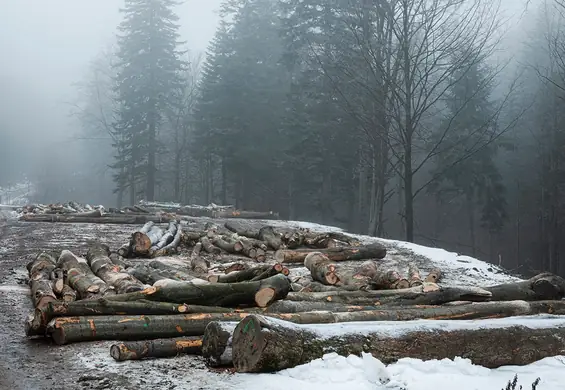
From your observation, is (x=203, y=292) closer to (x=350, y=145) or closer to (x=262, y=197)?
(x=350, y=145)

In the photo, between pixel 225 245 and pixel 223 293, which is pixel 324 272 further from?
pixel 225 245

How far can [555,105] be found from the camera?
31.4m

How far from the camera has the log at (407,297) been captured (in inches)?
228

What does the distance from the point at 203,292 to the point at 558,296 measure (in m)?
4.28

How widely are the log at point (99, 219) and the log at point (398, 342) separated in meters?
14.7

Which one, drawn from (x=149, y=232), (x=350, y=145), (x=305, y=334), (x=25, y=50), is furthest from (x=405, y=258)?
(x=25, y=50)

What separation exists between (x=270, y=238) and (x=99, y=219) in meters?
8.95

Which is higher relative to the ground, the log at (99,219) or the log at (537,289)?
the log at (99,219)

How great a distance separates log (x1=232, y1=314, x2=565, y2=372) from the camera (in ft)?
12.8

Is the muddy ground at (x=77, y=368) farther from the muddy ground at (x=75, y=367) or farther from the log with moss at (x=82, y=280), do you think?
the log with moss at (x=82, y=280)

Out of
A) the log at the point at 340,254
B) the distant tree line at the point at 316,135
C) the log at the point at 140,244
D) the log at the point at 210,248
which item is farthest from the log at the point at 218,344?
the distant tree line at the point at 316,135

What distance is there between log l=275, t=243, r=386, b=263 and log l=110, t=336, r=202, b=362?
19.2 ft

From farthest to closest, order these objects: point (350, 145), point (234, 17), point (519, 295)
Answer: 1. point (234, 17)
2. point (350, 145)
3. point (519, 295)

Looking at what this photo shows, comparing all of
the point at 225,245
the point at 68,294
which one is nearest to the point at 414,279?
the point at 68,294
